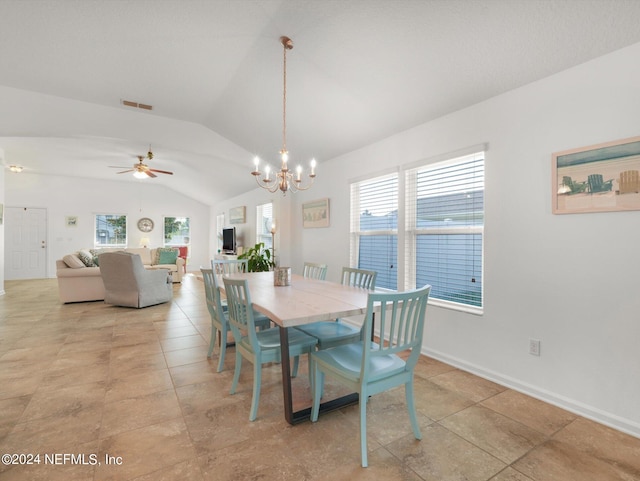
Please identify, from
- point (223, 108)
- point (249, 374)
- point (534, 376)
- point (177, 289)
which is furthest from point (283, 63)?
point (177, 289)

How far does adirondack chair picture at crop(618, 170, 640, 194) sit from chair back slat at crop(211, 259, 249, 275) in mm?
3769

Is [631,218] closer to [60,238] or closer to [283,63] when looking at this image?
[283,63]

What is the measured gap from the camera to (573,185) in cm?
215

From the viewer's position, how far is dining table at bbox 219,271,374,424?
1.83 metres

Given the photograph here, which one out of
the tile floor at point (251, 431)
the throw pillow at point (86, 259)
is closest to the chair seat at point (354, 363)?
the tile floor at point (251, 431)

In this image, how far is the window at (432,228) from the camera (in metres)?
2.86

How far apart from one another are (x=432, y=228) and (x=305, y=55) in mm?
2106

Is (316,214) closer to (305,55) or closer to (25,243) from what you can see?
(305,55)

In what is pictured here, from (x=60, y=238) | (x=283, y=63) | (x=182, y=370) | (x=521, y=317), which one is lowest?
(x=182, y=370)

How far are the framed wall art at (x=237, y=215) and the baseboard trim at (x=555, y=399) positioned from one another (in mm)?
6422

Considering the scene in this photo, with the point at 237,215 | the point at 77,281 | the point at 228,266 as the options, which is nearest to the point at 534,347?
the point at 228,266

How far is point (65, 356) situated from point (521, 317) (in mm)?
4272

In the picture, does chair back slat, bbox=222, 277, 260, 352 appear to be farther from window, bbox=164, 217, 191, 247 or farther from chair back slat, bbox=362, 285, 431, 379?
window, bbox=164, 217, 191, 247

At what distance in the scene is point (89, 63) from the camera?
3338 mm
